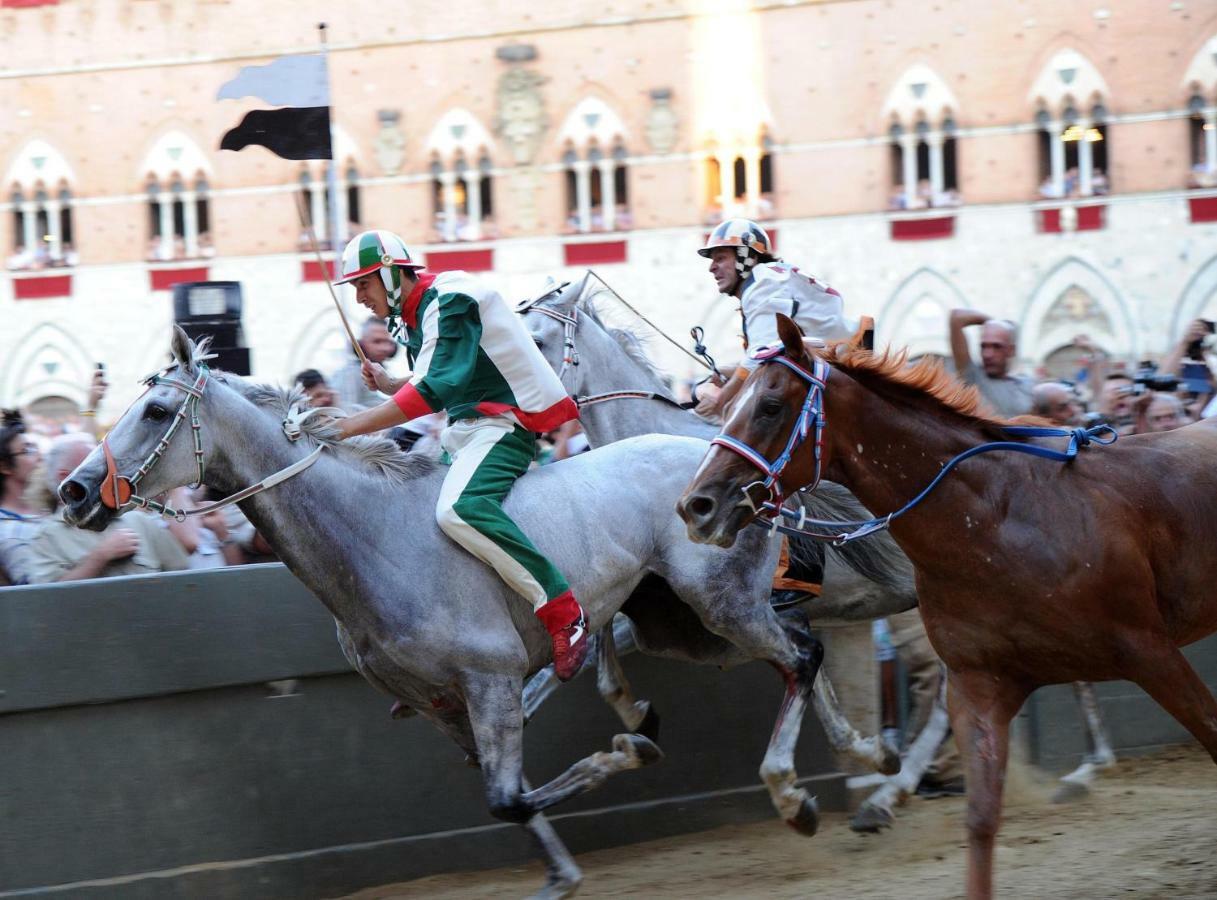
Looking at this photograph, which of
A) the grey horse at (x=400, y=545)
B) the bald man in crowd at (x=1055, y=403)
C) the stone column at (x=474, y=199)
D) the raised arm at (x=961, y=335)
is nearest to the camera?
the grey horse at (x=400, y=545)

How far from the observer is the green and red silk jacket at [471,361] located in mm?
5754

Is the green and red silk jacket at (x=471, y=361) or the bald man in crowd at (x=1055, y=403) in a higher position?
the green and red silk jacket at (x=471, y=361)

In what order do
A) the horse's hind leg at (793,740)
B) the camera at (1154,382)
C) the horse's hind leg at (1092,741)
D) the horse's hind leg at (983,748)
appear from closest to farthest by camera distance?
the horse's hind leg at (983,748) < the horse's hind leg at (793,740) < the horse's hind leg at (1092,741) < the camera at (1154,382)

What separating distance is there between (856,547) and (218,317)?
5518 millimetres

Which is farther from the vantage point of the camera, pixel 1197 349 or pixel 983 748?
pixel 1197 349

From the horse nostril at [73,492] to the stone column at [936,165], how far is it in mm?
24106

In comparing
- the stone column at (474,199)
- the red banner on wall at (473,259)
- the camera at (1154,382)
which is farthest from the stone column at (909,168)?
the camera at (1154,382)

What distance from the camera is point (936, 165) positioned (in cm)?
2761

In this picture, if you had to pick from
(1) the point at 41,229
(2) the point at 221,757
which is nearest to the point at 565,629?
(2) the point at 221,757

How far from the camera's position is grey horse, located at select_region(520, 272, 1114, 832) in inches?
270

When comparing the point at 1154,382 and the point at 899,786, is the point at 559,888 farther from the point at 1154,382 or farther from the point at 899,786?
the point at 1154,382

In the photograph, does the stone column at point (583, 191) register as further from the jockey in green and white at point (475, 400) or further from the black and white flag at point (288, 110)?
the jockey in green and white at point (475, 400)

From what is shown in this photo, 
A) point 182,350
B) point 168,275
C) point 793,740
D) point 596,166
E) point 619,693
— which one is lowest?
point 793,740

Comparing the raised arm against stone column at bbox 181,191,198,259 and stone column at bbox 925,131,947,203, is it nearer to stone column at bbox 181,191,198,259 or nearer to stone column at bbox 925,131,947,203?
stone column at bbox 925,131,947,203
